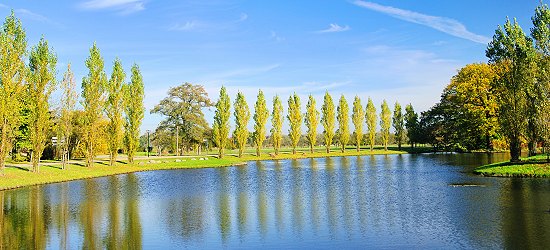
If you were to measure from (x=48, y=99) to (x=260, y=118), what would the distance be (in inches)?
1705

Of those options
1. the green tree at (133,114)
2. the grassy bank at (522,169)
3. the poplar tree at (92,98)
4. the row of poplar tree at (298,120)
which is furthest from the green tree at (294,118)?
the grassy bank at (522,169)

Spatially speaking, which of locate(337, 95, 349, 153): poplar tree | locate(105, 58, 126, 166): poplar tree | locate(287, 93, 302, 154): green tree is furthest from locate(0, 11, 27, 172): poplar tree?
locate(337, 95, 349, 153): poplar tree

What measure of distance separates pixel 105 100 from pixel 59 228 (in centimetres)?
3485

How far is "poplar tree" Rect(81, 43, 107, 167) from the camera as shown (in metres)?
48.7

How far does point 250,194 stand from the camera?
28094 mm

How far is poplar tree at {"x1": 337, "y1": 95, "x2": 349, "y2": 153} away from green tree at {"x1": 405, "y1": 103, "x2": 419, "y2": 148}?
14.2 meters

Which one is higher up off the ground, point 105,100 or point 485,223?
point 105,100

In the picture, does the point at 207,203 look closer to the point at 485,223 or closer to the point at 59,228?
the point at 59,228

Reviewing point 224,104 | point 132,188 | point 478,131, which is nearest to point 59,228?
point 132,188

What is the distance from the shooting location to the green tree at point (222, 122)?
234 feet

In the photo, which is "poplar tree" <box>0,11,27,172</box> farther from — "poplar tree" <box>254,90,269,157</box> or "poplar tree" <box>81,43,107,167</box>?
"poplar tree" <box>254,90,269,157</box>

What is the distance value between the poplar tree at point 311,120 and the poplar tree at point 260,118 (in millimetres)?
10723

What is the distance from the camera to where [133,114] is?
54.6 meters

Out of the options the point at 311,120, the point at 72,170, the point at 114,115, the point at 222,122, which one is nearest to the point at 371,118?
the point at 311,120
